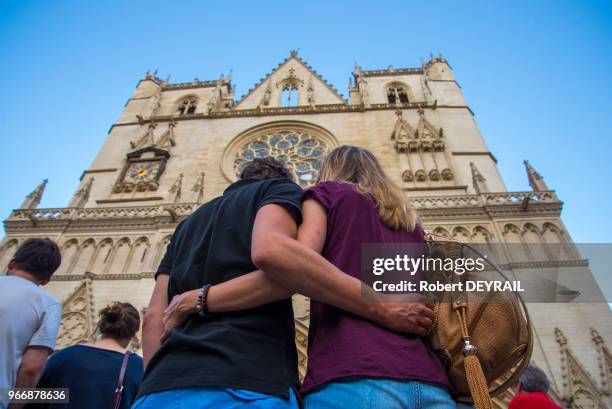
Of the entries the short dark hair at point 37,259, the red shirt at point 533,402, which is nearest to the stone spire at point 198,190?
the short dark hair at point 37,259

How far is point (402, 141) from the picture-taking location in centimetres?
1574

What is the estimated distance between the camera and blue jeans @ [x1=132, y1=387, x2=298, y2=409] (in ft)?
4.30

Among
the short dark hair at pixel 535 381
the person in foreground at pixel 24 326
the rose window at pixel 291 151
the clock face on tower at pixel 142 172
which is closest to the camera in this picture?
the person in foreground at pixel 24 326

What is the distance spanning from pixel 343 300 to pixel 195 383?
0.63 m

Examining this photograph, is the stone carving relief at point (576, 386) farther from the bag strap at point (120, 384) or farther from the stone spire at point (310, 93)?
the stone spire at point (310, 93)

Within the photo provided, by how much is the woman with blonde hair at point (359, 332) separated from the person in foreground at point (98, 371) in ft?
6.61

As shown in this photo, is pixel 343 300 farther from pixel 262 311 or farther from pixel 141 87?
pixel 141 87

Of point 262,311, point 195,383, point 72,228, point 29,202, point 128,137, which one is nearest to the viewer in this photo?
point 195,383

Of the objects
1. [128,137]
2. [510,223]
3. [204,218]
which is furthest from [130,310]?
[128,137]

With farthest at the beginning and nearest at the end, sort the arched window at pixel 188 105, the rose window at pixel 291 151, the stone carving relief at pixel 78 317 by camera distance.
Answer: the arched window at pixel 188 105 < the rose window at pixel 291 151 < the stone carving relief at pixel 78 317

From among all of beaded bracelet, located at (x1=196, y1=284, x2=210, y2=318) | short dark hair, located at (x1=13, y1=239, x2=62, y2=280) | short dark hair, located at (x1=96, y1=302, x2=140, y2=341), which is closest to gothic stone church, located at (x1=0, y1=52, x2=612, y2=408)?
short dark hair, located at (x1=96, y1=302, x2=140, y2=341)

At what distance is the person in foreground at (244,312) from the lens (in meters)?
1.35

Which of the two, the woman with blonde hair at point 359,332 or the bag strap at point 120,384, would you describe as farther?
the bag strap at point 120,384

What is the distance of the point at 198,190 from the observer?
1353 cm
